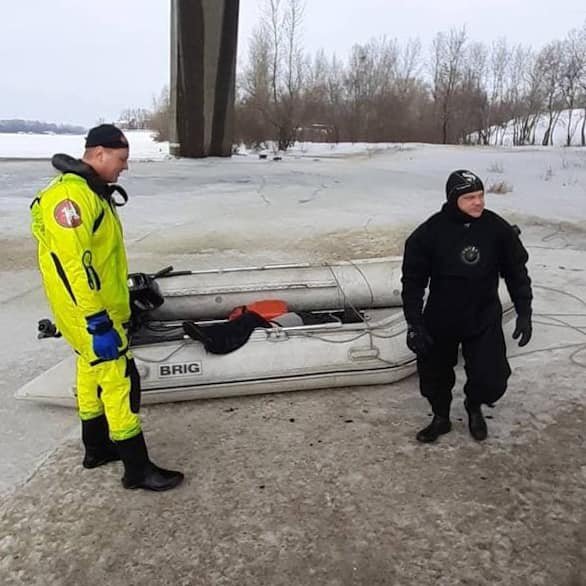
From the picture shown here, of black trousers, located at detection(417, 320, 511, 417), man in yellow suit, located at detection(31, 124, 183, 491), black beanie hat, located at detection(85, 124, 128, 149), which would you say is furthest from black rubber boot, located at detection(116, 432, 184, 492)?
black trousers, located at detection(417, 320, 511, 417)

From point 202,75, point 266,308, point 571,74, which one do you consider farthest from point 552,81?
point 266,308

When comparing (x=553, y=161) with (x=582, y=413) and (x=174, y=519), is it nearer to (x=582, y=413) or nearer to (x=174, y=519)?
(x=582, y=413)

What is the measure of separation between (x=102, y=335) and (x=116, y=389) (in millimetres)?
266

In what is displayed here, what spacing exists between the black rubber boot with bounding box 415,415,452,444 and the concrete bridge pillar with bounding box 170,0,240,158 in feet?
57.3

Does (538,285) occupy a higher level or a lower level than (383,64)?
lower

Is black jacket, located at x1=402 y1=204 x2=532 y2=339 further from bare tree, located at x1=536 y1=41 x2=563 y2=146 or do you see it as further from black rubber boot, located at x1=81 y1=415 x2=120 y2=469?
bare tree, located at x1=536 y1=41 x2=563 y2=146

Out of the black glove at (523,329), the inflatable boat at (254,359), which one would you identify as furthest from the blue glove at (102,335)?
the black glove at (523,329)

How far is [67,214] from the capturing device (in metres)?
2.11

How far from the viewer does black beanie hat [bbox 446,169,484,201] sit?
8.40 feet

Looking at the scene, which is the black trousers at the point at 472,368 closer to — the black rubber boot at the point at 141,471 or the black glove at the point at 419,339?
the black glove at the point at 419,339

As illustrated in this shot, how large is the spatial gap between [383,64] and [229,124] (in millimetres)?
22282

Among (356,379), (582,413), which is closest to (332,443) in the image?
(356,379)

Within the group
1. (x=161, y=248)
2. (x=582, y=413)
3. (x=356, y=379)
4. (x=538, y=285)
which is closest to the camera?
(x=582, y=413)

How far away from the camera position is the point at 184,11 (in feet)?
58.2
